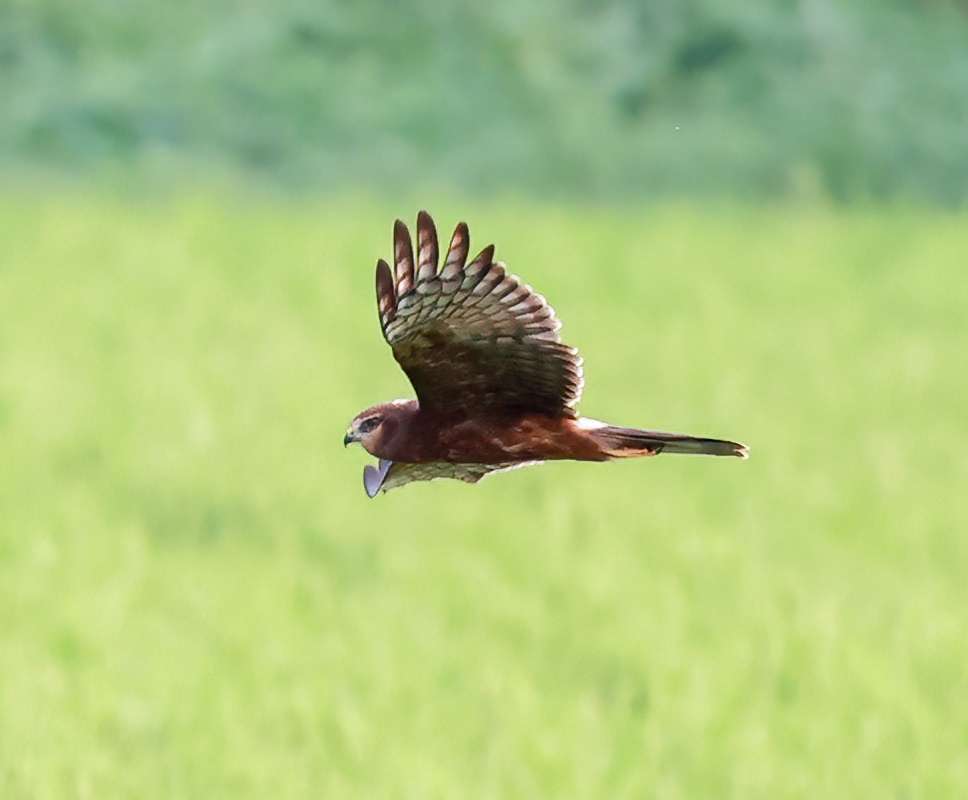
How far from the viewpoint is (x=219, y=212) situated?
46.7 ft

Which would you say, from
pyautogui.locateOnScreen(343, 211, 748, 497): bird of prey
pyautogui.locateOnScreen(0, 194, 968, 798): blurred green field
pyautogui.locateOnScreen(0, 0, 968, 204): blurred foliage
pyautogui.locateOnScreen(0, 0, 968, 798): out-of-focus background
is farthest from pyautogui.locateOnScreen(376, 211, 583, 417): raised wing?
pyautogui.locateOnScreen(0, 0, 968, 204): blurred foliage

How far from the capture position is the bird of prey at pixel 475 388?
5.15 ft

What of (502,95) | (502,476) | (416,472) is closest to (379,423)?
(416,472)

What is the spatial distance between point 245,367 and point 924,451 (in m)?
3.71

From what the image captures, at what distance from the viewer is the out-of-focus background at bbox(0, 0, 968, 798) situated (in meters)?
7.41

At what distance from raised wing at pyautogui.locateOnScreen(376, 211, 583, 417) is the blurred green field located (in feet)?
12.9

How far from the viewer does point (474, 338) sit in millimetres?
1667

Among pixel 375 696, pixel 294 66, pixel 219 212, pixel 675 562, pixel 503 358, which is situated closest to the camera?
pixel 503 358

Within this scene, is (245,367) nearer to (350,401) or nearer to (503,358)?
(350,401)

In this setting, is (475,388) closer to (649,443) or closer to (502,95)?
(649,443)

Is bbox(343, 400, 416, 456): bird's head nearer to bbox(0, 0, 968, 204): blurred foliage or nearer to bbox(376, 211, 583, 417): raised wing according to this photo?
bbox(376, 211, 583, 417): raised wing

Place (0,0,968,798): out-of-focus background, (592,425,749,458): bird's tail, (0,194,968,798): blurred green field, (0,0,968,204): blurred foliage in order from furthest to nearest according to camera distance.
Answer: (0,0,968,204): blurred foliage → (0,0,968,798): out-of-focus background → (0,194,968,798): blurred green field → (592,425,749,458): bird's tail

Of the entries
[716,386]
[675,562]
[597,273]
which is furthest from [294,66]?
[675,562]

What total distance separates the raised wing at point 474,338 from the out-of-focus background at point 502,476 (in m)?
5.06
